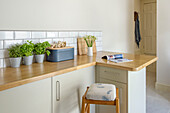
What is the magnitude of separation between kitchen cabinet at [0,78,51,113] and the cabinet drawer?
73 centimetres

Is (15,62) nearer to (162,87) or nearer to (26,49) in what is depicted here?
(26,49)

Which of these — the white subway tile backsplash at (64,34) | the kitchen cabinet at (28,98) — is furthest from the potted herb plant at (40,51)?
the kitchen cabinet at (28,98)

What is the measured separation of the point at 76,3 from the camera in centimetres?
234

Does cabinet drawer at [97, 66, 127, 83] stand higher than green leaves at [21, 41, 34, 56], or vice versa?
green leaves at [21, 41, 34, 56]

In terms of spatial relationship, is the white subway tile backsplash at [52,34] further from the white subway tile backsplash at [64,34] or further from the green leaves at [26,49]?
the green leaves at [26,49]

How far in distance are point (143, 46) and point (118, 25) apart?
7.22 ft

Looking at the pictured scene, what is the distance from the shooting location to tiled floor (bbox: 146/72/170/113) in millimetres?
2699

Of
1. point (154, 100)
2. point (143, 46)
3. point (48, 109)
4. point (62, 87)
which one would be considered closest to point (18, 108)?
point (48, 109)

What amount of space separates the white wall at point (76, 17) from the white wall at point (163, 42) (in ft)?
2.05

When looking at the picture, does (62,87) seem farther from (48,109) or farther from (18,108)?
(18,108)

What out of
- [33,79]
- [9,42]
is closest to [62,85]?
[33,79]

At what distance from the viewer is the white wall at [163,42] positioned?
11.3 feet

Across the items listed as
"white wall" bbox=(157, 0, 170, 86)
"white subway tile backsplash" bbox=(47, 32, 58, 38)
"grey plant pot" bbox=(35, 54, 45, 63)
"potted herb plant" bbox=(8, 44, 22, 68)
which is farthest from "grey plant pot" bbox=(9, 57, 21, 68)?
"white wall" bbox=(157, 0, 170, 86)

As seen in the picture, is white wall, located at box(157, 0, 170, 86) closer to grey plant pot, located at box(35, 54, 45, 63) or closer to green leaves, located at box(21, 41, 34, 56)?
grey plant pot, located at box(35, 54, 45, 63)
